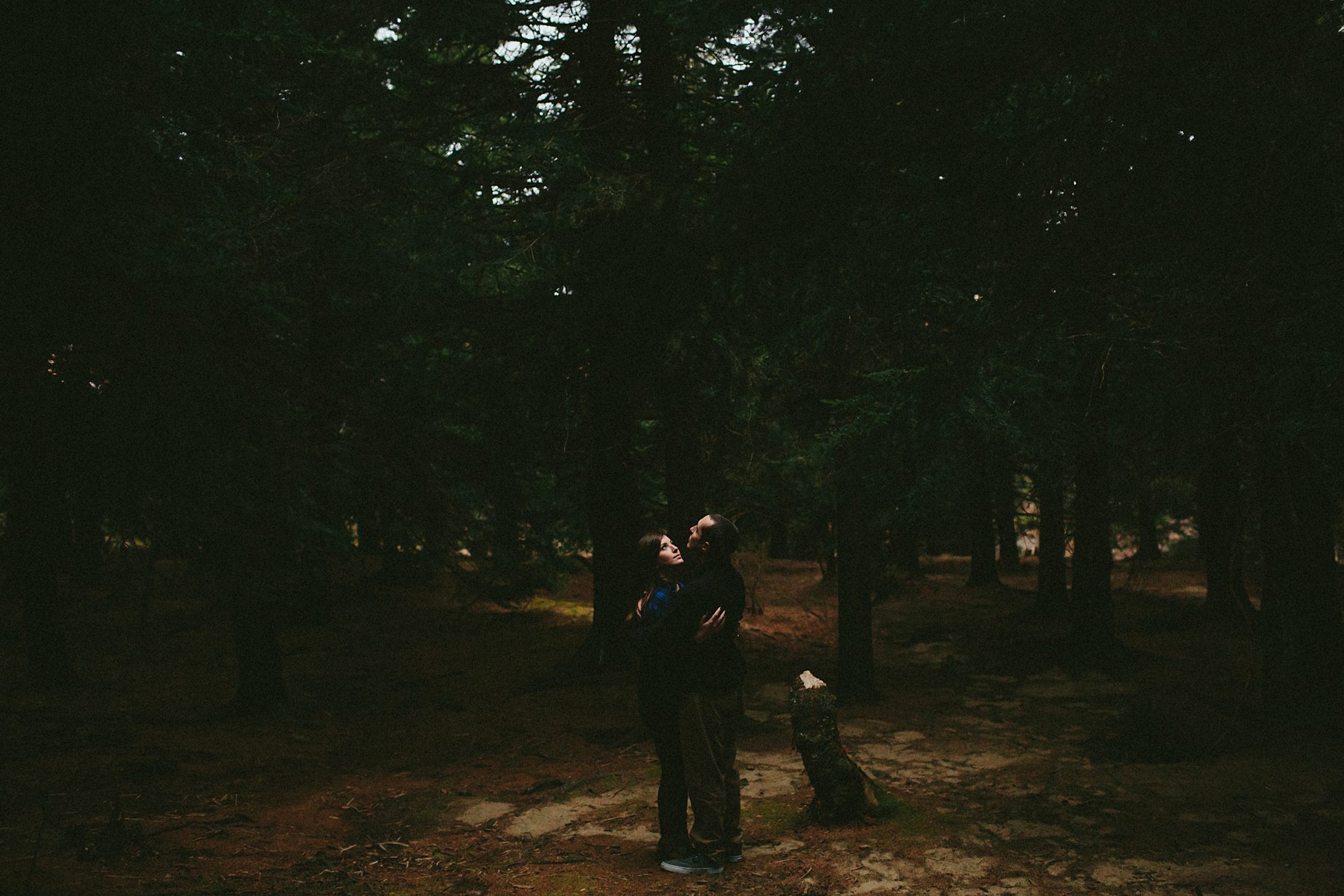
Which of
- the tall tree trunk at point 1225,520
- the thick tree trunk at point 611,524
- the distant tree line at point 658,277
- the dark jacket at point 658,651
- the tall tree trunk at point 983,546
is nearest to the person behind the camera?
the distant tree line at point 658,277

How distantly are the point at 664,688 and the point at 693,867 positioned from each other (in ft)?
3.81

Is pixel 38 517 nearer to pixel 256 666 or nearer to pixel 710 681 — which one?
pixel 256 666

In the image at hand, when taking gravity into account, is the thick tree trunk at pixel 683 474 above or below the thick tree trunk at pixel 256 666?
above

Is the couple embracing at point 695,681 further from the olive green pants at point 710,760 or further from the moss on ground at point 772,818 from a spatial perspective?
the moss on ground at point 772,818

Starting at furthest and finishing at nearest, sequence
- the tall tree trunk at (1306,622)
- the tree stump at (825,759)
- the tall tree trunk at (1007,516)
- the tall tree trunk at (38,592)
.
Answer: the tall tree trunk at (1007,516) → the tall tree trunk at (38,592) → the tall tree trunk at (1306,622) → the tree stump at (825,759)

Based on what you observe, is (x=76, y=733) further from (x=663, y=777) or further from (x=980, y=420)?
(x=980, y=420)

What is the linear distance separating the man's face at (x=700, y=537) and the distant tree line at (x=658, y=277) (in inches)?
53.6

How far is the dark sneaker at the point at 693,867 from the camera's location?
558 centimetres

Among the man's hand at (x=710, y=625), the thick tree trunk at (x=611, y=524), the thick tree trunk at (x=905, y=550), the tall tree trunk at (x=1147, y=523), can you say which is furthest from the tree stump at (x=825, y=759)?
the thick tree trunk at (x=905, y=550)

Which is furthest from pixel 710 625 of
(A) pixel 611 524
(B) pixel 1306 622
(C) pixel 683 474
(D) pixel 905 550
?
(D) pixel 905 550

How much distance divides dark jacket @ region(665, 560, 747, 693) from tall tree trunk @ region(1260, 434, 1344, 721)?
639 centimetres

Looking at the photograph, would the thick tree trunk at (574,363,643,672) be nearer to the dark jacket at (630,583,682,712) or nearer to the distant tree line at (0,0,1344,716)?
the distant tree line at (0,0,1344,716)

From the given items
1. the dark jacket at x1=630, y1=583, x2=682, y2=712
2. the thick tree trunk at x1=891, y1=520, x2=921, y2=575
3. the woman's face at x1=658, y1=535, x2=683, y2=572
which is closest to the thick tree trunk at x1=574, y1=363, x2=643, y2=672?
the woman's face at x1=658, y1=535, x2=683, y2=572

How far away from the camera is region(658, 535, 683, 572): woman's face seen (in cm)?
550
